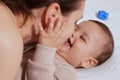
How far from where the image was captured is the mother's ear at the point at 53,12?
3.50 feet

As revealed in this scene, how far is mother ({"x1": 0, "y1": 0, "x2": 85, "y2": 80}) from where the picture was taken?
2.79 ft

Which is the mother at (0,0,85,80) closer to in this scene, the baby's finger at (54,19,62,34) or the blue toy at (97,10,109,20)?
the baby's finger at (54,19,62,34)

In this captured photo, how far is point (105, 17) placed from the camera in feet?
5.48

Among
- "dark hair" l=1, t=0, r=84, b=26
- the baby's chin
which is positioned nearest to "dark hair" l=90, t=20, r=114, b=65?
the baby's chin

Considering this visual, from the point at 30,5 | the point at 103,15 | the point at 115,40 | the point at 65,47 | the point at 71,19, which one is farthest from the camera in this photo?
the point at 103,15

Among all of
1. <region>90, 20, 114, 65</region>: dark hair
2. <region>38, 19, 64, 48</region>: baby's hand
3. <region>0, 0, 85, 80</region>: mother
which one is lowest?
<region>90, 20, 114, 65</region>: dark hair

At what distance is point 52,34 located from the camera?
3.89 feet

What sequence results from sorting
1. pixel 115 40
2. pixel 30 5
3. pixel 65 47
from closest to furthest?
pixel 30 5
pixel 65 47
pixel 115 40

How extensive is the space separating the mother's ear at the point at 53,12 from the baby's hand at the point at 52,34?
0.07ft

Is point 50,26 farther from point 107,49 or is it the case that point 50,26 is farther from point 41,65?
point 107,49

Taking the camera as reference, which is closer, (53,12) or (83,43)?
(53,12)

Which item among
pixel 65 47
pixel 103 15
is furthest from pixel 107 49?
pixel 103 15

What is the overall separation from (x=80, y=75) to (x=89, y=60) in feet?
0.26

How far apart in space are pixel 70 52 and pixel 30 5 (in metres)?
0.38
